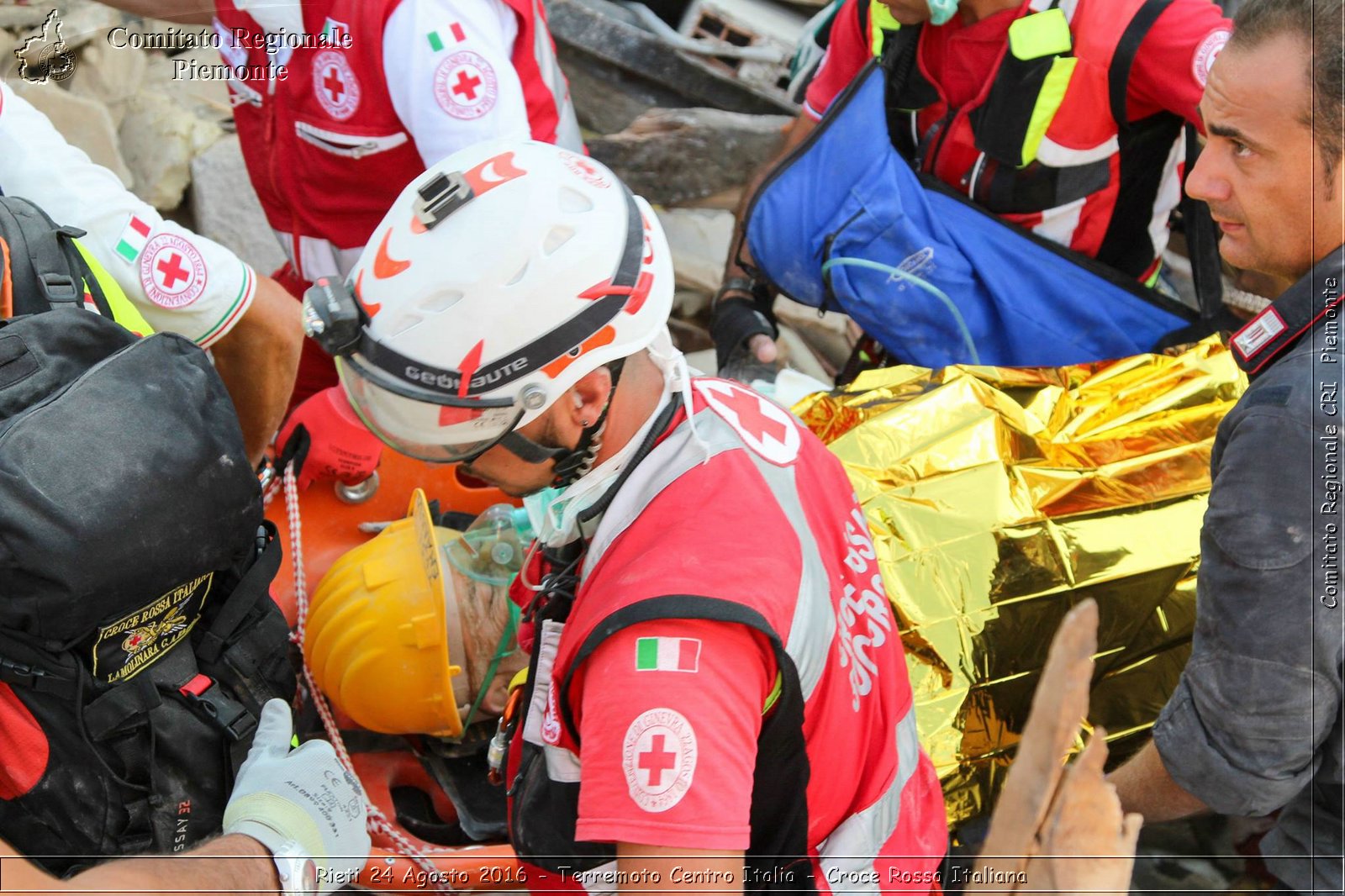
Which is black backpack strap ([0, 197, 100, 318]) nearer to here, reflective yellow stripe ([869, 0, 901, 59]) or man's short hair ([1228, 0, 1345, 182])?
man's short hair ([1228, 0, 1345, 182])

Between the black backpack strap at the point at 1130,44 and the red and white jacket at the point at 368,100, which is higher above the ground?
the black backpack strap at the point at 1130,44

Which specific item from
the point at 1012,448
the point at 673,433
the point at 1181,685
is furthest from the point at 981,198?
the point at 673,433

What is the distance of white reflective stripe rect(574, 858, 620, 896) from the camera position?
66.6 inches

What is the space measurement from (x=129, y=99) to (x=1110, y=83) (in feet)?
14.7

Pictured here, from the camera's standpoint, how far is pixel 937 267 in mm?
3037

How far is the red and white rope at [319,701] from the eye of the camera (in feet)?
7.57

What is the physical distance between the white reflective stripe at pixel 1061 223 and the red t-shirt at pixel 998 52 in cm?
28

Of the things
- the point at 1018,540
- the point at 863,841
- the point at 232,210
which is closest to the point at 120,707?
the point at 863,841

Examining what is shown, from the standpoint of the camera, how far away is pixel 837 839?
5.87ft

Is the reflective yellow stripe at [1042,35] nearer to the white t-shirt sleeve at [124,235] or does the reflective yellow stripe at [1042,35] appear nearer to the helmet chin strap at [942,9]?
the helmet chin strap at [942,9]

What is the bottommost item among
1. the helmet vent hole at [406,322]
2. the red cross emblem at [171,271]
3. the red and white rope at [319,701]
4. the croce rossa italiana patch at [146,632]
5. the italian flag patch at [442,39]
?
the red and white rope at [319,701]

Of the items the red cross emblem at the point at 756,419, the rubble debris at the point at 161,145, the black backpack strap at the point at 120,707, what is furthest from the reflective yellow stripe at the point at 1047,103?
the rubble debris at the point at 161,145

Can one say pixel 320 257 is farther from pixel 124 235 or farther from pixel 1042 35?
pixel 1042 35

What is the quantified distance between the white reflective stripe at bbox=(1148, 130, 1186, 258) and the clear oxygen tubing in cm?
63
